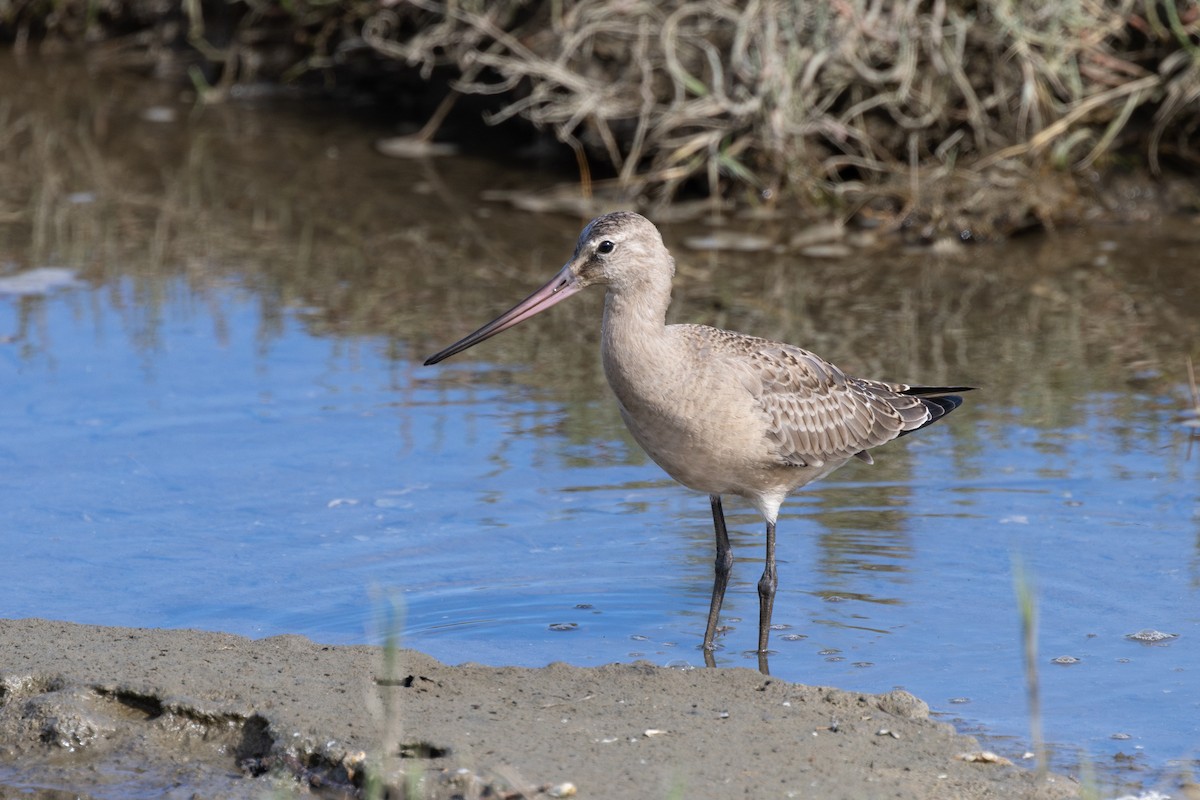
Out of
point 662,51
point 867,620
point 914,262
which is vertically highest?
point 662,51

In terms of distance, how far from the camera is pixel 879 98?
9031mm

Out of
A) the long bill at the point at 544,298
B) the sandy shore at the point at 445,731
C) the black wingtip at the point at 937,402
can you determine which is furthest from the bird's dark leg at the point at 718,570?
the black wingtip at the point at 937,402

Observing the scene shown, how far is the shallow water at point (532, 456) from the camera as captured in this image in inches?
208

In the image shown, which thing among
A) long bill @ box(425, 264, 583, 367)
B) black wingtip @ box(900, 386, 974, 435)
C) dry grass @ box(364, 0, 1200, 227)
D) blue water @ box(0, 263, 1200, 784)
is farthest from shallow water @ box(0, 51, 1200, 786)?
long bill @ box(425, 264, 583, 367)

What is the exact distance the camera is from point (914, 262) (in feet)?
29.2

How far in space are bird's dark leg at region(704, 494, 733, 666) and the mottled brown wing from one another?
0.32m

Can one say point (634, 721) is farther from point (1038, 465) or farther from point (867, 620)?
point (1038, 465)

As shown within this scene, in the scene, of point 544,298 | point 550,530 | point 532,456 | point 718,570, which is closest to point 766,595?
point 718,570

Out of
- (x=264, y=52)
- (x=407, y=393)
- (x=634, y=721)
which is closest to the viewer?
(x=634, y=721)

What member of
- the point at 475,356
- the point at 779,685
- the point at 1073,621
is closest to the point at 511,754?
the point at 779,685

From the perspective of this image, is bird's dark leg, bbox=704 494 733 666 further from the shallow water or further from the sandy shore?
the sandy shore

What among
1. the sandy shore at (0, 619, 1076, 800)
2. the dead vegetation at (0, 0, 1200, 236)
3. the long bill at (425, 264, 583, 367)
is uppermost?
the dead vegetation at (0, 0, 1200, 236)

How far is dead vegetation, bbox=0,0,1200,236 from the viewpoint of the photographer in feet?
29.6

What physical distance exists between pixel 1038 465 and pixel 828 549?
3.50 ft
